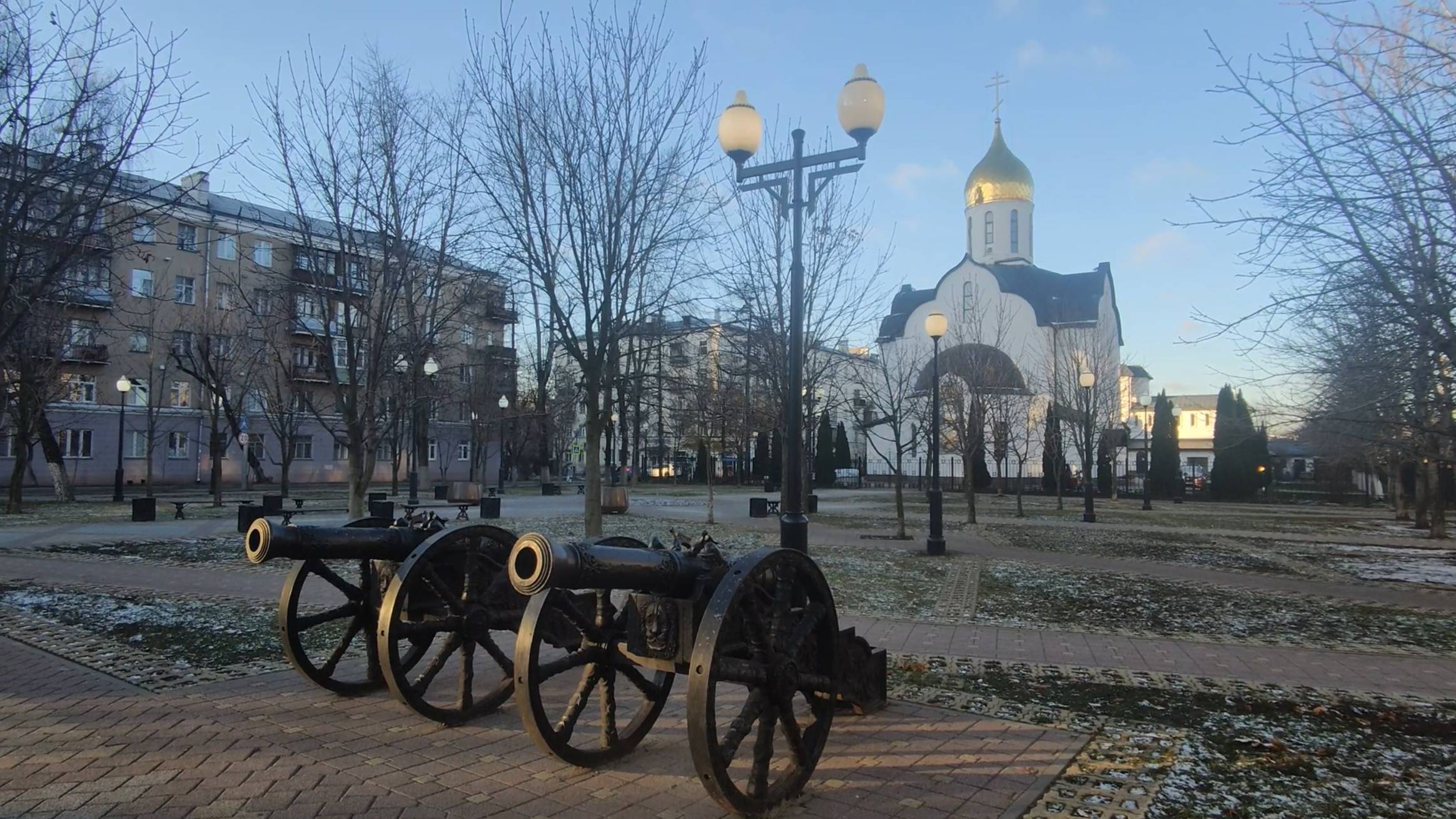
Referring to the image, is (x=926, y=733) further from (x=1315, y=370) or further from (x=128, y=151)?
(x=128, y=151)

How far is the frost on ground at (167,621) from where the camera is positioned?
6793 millimetres

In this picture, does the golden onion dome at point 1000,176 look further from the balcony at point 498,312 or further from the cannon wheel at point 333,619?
the cannon wheel at point 333,619

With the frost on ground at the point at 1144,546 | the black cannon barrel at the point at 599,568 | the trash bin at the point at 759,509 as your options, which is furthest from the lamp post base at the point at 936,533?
the black cannon barrel at the point at 599,568

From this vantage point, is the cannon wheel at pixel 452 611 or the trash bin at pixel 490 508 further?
the trash bin at pixel 490 508

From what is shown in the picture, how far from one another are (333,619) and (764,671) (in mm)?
3153

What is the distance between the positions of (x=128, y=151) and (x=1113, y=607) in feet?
35.9

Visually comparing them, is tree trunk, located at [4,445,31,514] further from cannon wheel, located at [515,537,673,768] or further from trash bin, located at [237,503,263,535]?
cannon wheel, located at [515,537,673,768]

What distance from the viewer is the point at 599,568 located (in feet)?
11.4

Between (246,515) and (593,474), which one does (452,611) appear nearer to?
(593,474)

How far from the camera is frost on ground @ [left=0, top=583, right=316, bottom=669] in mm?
6793


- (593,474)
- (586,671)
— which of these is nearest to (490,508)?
(593,474)

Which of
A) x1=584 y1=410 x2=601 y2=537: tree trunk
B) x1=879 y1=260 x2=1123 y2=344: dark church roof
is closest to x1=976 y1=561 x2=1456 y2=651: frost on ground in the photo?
x1=584 y1=410 x2=601 y2=537: tree trunk

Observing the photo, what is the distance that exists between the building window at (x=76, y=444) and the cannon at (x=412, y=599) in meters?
40.2

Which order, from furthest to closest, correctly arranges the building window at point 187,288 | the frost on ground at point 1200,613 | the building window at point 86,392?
the building window at point 187,288, the building window at point 86,392, the frost on ground at point 1200,613
